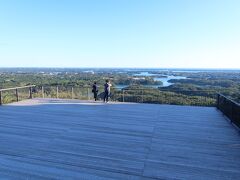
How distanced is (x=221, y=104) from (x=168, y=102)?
10.4 feet

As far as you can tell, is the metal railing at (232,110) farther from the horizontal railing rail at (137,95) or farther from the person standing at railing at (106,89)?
the person standing at railing at (106,89)

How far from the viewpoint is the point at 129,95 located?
13.5m

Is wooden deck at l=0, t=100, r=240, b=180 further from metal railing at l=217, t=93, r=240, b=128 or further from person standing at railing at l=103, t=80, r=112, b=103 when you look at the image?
person standing at railing at l=103, t=80, r=112, b=103

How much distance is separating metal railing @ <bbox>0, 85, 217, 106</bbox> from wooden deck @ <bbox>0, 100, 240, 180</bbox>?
4.66 metres

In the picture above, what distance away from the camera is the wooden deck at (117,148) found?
12.5ft

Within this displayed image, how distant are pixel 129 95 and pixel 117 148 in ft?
28.4

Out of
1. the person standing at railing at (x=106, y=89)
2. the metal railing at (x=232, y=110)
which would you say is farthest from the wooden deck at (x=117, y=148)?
the person standing at railing at (x=106, y=89)

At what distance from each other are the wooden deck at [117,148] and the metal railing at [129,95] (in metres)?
4.66

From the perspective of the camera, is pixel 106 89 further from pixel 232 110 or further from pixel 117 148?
pixel 117 148

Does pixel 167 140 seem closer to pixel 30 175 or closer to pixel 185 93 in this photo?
pixel 30 175

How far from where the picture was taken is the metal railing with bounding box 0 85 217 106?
12.6 m

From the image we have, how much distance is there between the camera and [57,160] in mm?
4250

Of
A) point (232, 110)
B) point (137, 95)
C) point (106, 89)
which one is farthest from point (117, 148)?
point (137, 95)

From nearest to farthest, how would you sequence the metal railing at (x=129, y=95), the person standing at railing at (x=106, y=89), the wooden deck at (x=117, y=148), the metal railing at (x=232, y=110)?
the wooden deck at (x=117, y=148) < the metal railing at (x=232, y=110) < the person standing at railing at (x=106, y=89) < the metal railing at (x=129, y=95)
